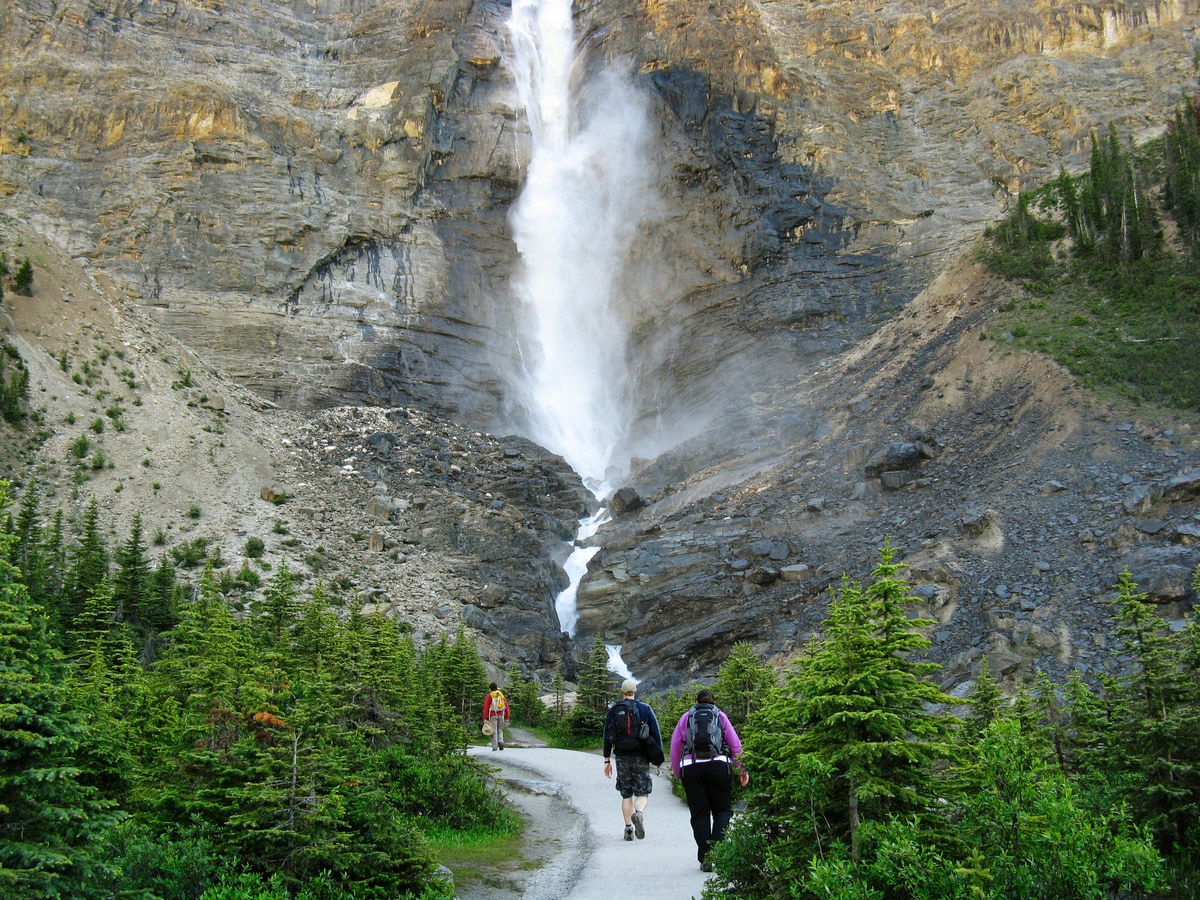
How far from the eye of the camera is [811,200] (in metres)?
59.8

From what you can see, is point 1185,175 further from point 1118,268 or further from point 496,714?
point 496,714

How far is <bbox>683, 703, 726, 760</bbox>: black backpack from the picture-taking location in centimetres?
861

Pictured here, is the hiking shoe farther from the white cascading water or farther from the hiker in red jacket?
the white cascading water

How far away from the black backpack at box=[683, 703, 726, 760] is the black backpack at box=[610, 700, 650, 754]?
127 centimetres

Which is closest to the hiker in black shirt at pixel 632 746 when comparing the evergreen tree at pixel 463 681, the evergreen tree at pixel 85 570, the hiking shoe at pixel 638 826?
the hiking shoe at pixel 638 826

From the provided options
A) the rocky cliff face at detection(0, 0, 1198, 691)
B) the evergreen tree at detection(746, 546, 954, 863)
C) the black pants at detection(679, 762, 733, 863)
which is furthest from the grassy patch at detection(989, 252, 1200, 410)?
the evergreen tree at detection(746, 546, 954, 863)

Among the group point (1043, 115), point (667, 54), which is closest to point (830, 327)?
point (1043, 115)

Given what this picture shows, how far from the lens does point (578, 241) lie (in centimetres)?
6744

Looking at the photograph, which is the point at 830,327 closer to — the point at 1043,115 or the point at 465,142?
the point at 1043,115

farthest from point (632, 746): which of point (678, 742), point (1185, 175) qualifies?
point (1185, 175)

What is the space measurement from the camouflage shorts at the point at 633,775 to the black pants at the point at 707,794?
157 cm

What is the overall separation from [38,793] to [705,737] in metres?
5.67

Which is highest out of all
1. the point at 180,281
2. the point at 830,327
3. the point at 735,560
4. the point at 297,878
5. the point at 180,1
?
the point at 180,1

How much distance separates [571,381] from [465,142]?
20.6 metres
